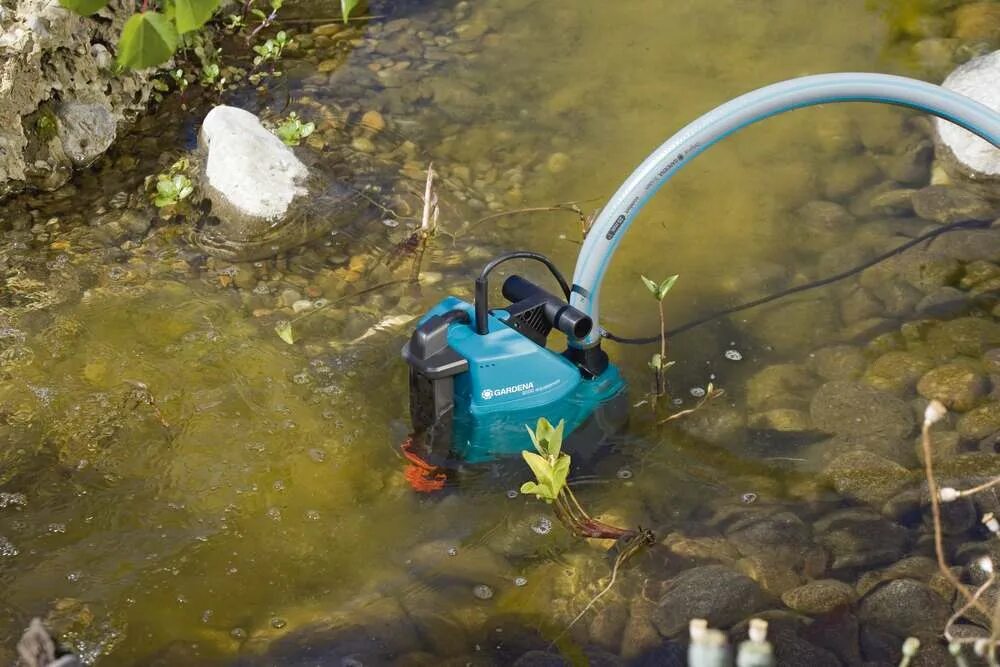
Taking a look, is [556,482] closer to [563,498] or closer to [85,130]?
[563,498]

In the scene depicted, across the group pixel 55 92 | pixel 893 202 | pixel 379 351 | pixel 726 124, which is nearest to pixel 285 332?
pixel 379 351

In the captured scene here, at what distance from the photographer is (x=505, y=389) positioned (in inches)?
116

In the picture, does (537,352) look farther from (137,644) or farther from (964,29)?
(964,29)

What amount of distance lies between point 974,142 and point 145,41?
3.91 meters

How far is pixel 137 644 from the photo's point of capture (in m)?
2.71

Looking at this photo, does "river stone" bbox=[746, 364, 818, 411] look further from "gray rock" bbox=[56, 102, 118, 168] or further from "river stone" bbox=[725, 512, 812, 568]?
"gray rock" bbox=[56, 102, 118, 168]

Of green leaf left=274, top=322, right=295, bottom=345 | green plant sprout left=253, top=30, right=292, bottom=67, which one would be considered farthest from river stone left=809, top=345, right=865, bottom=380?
green plant sprout left=253, top=30, right=292, bottom=67

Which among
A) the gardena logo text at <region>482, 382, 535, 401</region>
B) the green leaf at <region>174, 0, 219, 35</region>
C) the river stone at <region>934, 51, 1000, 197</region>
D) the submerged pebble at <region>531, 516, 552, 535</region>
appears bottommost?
the submerged pebble at <region>531, 516, 552, 535</region>

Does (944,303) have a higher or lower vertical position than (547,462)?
lower

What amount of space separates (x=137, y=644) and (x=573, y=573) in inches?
45.4

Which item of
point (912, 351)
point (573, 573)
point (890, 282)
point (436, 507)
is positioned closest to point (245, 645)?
point (436, 507)

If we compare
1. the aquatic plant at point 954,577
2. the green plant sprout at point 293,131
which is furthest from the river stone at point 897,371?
the green plant sprout at point 293,131

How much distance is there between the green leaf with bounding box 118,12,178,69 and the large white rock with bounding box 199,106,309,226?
9.38ft

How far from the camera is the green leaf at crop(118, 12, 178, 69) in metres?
1.33
